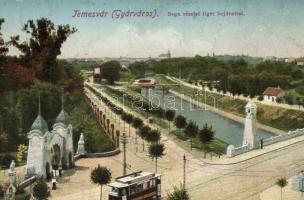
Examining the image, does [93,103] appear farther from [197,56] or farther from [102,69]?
[197,56]

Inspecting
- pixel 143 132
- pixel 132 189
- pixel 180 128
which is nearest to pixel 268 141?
pixel 180 128

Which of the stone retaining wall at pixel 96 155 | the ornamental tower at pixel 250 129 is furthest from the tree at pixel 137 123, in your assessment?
the ornamental tower at pixel 250 129

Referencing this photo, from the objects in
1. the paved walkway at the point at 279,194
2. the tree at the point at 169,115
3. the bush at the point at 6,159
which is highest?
the tree at the point at 169,115

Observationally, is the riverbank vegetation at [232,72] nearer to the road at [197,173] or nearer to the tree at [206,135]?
the tree at [206,135]

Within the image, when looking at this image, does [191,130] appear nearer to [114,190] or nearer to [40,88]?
[114,190]

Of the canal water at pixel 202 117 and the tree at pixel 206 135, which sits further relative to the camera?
the tree at pixel 206 135

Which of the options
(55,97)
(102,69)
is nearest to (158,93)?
(102,69)
